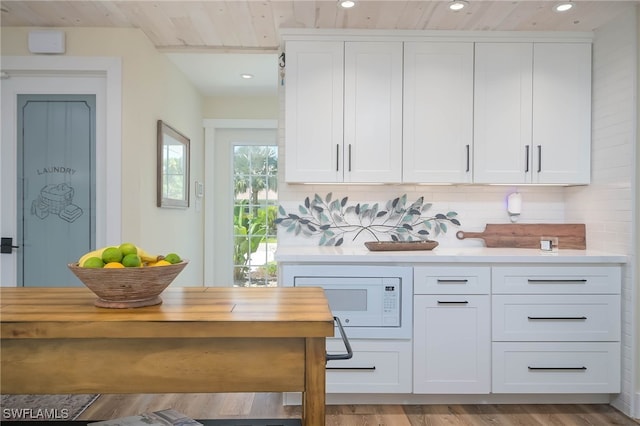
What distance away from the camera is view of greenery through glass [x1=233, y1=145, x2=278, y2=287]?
5297 mm

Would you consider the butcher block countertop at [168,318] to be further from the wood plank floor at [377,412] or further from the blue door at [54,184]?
the blue door at [54,184]

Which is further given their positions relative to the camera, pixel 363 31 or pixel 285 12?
pixel 363 31

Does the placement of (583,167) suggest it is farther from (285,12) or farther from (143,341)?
(143,341)

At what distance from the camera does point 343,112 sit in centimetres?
317

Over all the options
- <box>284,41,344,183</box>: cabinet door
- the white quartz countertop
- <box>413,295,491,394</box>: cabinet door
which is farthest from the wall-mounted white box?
<box>413,295,491,394</box>: cabinet door

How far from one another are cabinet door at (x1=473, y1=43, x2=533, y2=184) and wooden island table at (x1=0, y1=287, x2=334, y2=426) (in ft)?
7.58

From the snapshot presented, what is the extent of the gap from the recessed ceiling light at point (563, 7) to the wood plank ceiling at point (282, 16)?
38 mm

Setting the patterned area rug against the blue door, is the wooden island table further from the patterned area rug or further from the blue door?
the blue door

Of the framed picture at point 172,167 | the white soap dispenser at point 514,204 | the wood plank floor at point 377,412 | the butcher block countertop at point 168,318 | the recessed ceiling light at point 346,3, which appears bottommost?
the wood plank floor at point 377,412

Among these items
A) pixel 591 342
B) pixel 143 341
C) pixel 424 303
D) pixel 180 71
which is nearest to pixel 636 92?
pixel 591 342

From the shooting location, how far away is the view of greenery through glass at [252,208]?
530 centimetres

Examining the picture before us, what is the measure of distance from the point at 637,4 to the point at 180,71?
3531mm

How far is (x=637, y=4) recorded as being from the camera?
2.79 metres

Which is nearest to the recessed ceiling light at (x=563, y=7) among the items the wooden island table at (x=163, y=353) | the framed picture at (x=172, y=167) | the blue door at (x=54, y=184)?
the wooden island table at (x=163, y=353)
